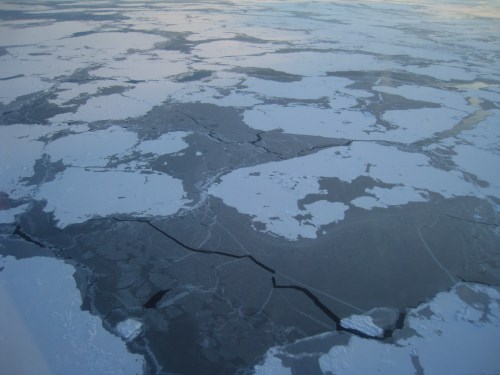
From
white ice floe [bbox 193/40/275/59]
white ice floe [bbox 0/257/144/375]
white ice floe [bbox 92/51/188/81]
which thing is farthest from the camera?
white ice floe [bbox 193/40/275/59]

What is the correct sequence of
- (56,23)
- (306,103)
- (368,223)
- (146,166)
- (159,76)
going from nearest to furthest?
(368,223) → (146,166) → (306,103) → (159,76) → (56,23)

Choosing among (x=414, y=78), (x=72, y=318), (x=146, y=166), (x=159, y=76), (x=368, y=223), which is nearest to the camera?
(x=72, y=318)

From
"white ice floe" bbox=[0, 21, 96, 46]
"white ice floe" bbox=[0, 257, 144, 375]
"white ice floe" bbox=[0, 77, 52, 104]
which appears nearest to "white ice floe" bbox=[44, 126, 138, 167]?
"white ice floe" bbox=[0, 257, 144, 375]

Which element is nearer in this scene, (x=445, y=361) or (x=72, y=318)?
(x=445, y=361)

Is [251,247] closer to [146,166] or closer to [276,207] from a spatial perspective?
[276,207]

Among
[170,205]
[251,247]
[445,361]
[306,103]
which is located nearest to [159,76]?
[306,103]

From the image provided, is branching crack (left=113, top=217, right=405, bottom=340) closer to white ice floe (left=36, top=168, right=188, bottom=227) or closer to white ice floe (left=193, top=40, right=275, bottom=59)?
white ice floe (left=36, top=168, right=188, bottom=227)

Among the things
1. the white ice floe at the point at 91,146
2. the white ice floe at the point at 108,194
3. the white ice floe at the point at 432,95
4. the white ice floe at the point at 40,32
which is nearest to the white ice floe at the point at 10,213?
the white ice floe at the point at 108,194
